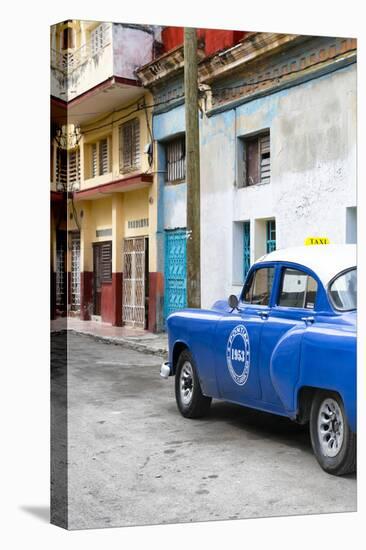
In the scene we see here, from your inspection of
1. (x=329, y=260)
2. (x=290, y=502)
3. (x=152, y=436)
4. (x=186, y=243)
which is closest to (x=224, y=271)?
(x=186, y=243)

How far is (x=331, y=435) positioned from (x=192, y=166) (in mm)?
1823

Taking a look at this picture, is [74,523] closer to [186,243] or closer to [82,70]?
[186,243]

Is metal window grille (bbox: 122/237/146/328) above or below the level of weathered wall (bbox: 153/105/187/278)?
below

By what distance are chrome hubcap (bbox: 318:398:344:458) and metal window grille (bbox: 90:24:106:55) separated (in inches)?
96.0

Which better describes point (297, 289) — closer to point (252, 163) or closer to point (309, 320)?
point (309, 320)

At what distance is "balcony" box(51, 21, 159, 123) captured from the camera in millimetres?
4730

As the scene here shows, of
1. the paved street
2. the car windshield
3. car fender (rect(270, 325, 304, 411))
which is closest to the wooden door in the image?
the paved street

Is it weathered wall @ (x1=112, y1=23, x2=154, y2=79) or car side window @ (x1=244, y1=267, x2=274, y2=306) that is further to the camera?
car side window @ (x1=244, y1=267, x2=274, y2=306)

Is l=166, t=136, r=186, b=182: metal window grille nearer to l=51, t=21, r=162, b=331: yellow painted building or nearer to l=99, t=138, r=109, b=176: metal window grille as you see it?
l=51, t=21, r=162, b=331: yellow painted building

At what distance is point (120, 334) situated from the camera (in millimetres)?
5066

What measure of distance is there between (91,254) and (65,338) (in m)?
0.52

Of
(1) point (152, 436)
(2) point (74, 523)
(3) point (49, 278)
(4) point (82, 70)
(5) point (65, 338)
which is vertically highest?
(4) point (82, 70)

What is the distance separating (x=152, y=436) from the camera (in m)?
5.01

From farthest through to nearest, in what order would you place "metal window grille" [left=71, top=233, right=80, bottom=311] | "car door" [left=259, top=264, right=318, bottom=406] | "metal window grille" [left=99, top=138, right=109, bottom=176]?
1. "metal window grille" [left=99, top=138, right=109, bottom=176]
2. "car door" [left=259, top=264, right=318, bottom=406]
3. "metal window grille" [left=71, top=233, right=80, bottom=311]
